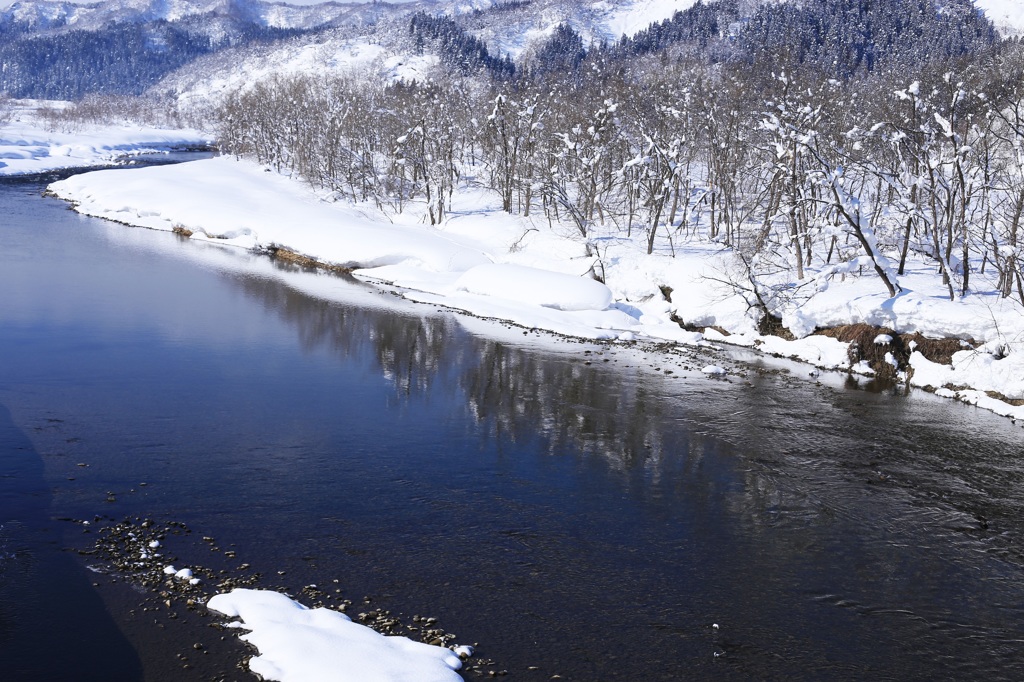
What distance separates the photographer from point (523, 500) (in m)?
16.5

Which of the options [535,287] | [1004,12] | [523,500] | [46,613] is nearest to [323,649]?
[46,613]

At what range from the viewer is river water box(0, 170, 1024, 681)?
1175cm

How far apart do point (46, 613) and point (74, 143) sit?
142 m

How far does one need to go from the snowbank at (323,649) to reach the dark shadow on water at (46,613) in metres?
1.55

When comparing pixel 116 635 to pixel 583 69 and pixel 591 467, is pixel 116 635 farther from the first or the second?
pixel 583 69

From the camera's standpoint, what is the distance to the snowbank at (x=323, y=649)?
10.7 m

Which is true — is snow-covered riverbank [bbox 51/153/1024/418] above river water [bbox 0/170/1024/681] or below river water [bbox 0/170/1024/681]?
above

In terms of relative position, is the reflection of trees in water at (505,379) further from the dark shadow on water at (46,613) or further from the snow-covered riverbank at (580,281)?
the dark shadow on water at (46,613)

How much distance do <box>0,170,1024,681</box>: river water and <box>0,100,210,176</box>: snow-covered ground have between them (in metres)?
83.8

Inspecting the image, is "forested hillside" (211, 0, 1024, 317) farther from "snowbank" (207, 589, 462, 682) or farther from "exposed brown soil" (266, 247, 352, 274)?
"snowbank" (207, 589, 462, 682)

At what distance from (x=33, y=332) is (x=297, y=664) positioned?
2183cm

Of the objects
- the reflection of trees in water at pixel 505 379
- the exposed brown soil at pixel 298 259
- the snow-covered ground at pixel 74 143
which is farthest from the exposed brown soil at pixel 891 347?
the snow-covered ground at pixel 74 143

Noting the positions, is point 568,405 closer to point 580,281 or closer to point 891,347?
point 891,347

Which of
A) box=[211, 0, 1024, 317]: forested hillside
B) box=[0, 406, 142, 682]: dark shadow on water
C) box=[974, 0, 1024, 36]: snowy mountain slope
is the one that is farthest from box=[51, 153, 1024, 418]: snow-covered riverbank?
box=[974, 0, 1024, 36]: snowy mountain slope
